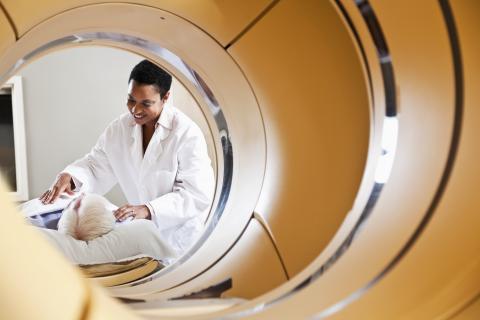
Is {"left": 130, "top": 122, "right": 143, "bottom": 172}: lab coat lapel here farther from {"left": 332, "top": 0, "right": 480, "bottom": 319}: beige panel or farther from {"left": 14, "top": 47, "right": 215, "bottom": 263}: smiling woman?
Answer: {"left": 332, "top": 0, "right": 480, "bottom": 319}: beige panel

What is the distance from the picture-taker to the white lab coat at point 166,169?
1.88 metres

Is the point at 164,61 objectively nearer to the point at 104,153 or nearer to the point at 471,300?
the point at 471,300

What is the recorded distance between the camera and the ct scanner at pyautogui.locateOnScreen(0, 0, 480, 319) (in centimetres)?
34

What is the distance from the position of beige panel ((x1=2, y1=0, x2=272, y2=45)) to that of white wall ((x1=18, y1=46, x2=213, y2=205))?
8.13 feet

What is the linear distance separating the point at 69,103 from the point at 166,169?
1445mm

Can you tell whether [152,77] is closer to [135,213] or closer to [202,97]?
[135,213]

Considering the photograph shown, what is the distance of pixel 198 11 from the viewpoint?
71cm

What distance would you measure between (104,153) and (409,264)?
1843mm

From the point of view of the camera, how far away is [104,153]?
211 cm

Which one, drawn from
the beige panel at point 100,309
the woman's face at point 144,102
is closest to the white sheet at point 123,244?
the woman's face at point 144,102

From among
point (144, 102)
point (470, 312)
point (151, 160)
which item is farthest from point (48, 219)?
point (470, 312)

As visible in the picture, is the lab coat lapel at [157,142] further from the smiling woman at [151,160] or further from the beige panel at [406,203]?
the beige panel at [406,203]

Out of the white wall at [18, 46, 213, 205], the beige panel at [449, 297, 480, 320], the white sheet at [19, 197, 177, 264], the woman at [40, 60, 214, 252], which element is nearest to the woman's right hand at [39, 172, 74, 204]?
the woman at [40, 60, 214, 252]

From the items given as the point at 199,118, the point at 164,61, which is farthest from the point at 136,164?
the point at 164,61
